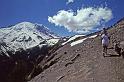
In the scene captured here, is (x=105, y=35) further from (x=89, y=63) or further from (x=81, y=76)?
(x=81, y=76)

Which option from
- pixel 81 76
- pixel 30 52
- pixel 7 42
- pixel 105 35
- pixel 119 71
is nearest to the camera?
pixel 119 71

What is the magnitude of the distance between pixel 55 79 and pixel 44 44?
60.0 meters

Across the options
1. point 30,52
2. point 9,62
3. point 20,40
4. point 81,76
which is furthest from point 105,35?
point 20,40

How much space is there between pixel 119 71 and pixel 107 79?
170 centimetres

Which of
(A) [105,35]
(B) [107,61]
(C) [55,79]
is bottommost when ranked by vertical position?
(C) [55,79]

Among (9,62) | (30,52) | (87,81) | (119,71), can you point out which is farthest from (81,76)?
(30,52)

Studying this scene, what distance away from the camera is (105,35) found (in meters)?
23.3

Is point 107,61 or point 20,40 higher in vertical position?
point 20,40

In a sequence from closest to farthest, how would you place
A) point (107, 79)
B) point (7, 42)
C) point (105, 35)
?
point (107, 79) < point (105, 35) < point (7, 42)

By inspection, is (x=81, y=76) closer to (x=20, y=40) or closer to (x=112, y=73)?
(x=112, y=73)

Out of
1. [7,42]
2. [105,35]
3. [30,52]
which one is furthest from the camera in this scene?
[7,42]

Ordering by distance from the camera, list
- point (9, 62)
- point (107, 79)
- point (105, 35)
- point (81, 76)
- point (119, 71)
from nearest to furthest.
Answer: point (107, 79) → point (119, 71) → point (81, 76) → point (105, 35) → point (9, 62)

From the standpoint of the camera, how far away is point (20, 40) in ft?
315

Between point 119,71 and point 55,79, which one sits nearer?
point 119,71
